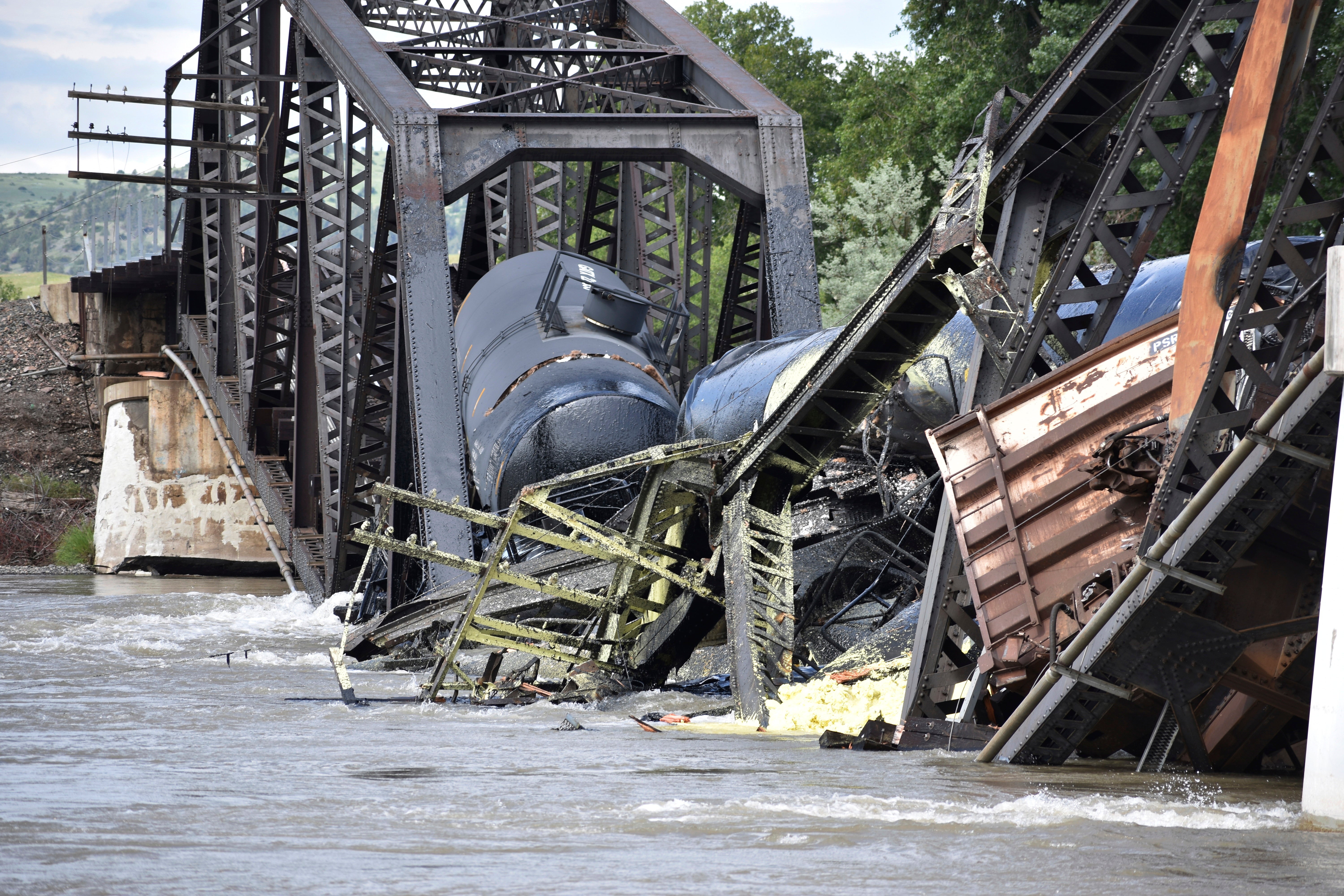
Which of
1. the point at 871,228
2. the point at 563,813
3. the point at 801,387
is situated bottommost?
the point at 563,813

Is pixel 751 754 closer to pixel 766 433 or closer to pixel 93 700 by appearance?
pixel 766 433

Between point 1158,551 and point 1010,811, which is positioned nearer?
point 1010,811

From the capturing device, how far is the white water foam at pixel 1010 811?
20.7 ft

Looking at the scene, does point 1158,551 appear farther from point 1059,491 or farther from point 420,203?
point 420,203

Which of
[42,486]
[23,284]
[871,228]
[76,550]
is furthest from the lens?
[23,284]

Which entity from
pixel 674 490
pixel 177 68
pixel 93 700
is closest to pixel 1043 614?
pixel 674 490

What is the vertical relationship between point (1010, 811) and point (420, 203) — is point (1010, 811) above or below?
below

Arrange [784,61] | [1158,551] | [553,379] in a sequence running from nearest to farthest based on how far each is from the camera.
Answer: [1158,551] → [553,379] → [784,61]

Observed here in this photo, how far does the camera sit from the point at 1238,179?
320 inches

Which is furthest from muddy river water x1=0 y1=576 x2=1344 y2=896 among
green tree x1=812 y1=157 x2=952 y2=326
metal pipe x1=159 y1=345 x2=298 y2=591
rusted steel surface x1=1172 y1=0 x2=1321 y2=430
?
green tree x1=812 y1=157 x2=952 y2=326

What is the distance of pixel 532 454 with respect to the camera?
15.8m

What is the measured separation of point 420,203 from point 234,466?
1367 centimetres

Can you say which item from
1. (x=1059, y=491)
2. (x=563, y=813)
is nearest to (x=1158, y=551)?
(x=1059, y=491)

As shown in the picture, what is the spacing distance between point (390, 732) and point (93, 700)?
3010 millimetres
